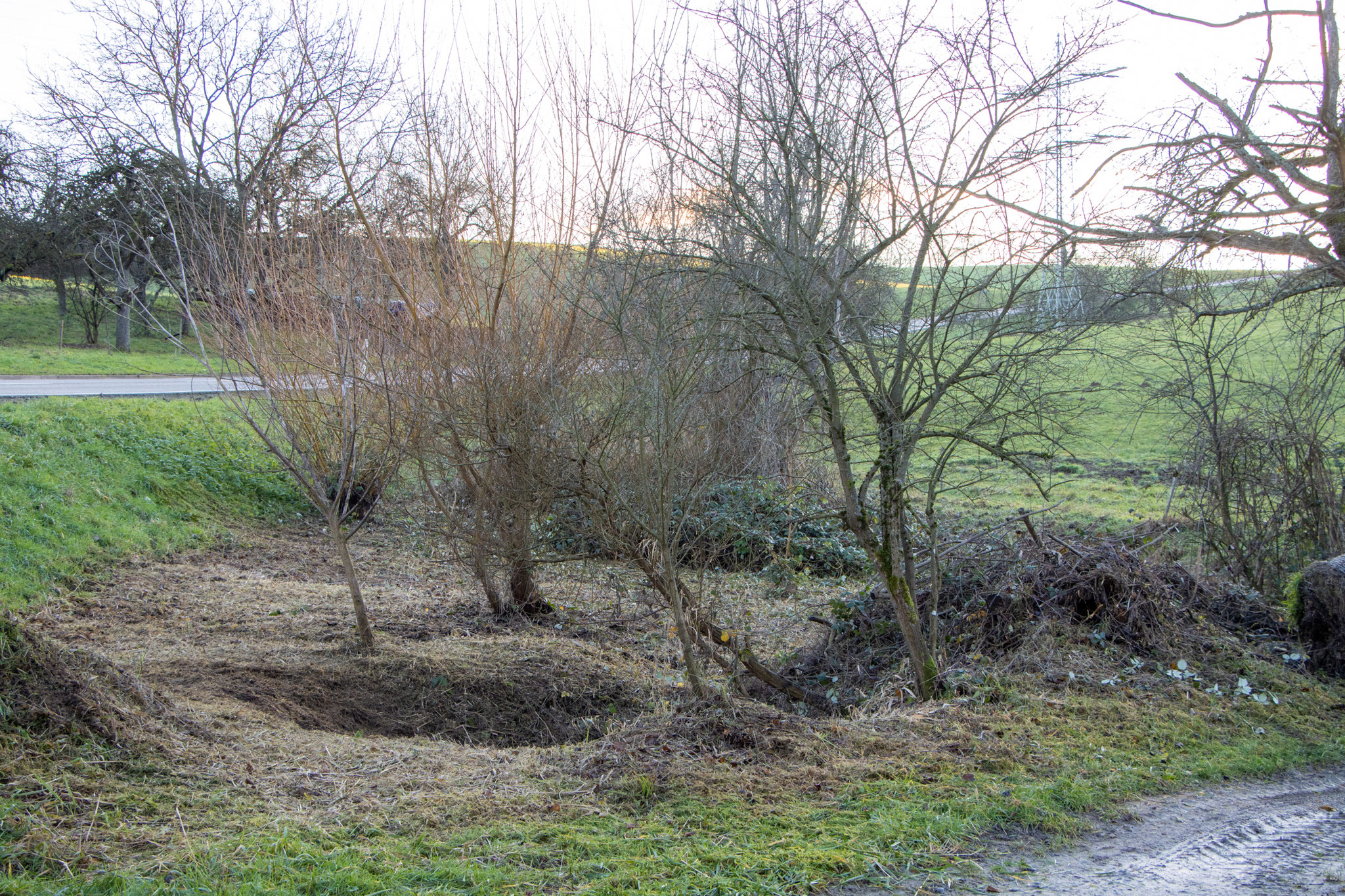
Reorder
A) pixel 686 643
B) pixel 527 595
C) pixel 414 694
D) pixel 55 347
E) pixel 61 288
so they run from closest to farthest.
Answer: pixel 686 643 < pixel 414 694 < pixel 527 595 < pixel 55 347 < pixel 61 288

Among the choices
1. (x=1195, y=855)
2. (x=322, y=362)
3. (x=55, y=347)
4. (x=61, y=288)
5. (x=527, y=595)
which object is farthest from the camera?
(x=61, y=288)

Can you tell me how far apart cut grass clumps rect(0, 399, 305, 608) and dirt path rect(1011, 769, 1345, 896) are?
8.07 m

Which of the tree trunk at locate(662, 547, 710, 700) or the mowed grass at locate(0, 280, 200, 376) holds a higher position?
the mowed grass at locate(0, 280, 200, 376)

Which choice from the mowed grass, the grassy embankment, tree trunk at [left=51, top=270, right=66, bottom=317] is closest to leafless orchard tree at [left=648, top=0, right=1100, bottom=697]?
the grassy embankment

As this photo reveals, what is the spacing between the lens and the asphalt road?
13992 mm

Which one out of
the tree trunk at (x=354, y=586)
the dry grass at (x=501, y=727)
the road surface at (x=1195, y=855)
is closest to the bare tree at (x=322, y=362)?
the tree trunk at (x=354, y=586)

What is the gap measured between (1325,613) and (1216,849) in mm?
3407

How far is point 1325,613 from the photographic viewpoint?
6.07 metres

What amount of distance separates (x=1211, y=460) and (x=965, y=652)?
3.62m

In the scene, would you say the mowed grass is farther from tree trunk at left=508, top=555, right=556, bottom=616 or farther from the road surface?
the road surface

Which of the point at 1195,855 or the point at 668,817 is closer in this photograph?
the point at 1195,855

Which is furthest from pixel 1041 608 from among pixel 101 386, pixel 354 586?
pixel 101 386

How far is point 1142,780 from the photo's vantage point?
4266mm

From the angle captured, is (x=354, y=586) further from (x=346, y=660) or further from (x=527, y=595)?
(x=527, y=595)
